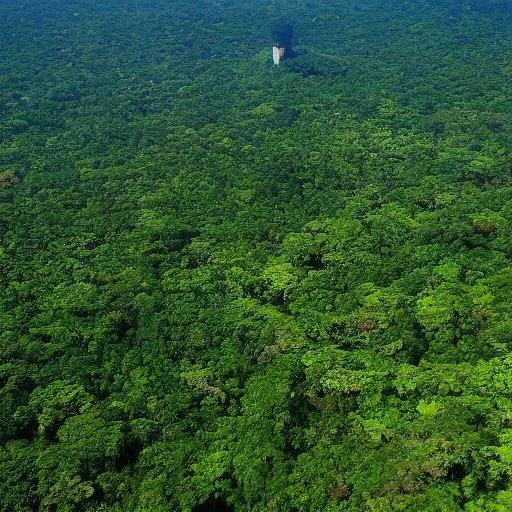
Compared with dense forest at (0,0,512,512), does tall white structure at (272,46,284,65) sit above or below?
above

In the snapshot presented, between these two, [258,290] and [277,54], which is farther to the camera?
[277,54]

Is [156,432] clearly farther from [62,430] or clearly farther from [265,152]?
[265,152]

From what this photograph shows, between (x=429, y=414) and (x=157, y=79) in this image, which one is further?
(x=157, y=79)

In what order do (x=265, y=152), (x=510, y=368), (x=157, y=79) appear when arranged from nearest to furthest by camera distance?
1. (x=510, y=368)
2. (x=265, y=152)
3. (x=157, y=79)

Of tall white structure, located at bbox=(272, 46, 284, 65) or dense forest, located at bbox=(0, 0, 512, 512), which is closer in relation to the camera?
dense forest, located at bbox=(0, 0, 512, 512)

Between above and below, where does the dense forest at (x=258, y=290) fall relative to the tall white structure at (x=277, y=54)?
below

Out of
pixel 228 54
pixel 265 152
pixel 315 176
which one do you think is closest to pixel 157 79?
pixel 228 54

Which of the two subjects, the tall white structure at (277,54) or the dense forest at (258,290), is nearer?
the dense forest at (258,290)

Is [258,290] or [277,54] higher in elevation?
[277,54]
